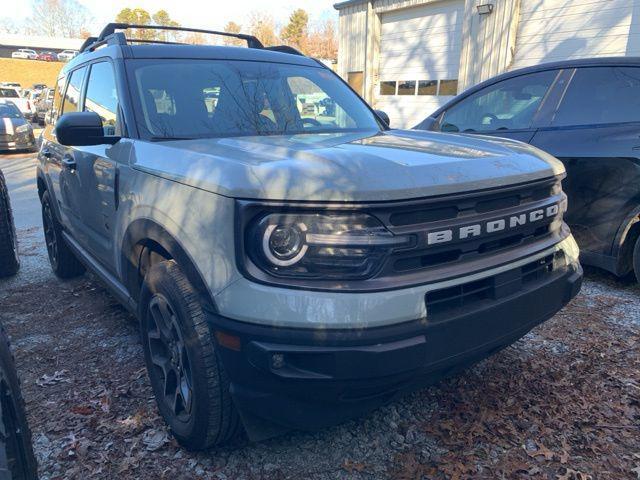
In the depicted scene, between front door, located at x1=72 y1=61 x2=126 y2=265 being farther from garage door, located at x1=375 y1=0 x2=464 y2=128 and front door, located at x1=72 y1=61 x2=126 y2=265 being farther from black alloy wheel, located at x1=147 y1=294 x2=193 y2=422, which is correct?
garage door, located at x1=375 y1=0 x2=464 y2=128

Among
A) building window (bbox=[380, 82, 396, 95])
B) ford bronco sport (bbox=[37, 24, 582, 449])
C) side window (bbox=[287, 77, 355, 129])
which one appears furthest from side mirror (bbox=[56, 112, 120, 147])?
building window (bbox=[380, 82, 396, 95])

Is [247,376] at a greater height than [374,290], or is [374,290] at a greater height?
[374,290]

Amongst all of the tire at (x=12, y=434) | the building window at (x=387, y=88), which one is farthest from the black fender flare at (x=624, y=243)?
the building window at (x=387, y=88)

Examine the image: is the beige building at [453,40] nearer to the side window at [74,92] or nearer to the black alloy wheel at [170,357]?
the side window at [74,92]

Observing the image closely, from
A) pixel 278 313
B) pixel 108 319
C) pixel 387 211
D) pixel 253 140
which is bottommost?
pixel 108 319

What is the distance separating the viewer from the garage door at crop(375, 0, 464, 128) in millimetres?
12453

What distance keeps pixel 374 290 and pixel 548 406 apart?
1.50 m

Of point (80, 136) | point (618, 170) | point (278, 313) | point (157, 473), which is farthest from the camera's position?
point (618, 170)

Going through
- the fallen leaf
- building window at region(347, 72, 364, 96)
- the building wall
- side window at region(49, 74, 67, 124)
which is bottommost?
the fallen leaf

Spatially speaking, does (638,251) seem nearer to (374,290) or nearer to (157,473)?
(374,290)

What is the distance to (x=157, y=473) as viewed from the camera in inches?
88.0

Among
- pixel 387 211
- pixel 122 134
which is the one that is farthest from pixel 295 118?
pixel 387 211

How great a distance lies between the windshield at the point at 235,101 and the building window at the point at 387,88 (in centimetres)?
1131

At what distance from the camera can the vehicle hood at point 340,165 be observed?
1.78m
